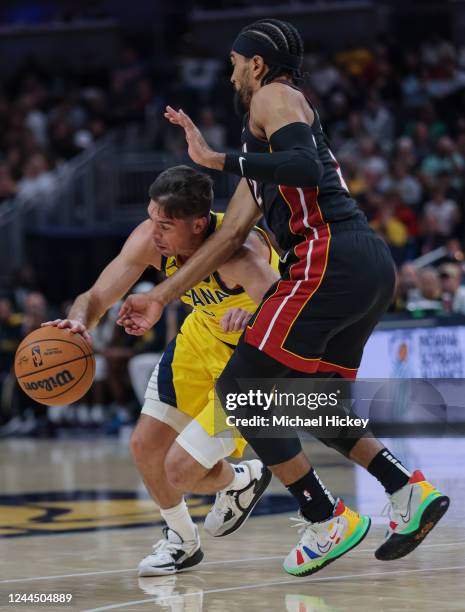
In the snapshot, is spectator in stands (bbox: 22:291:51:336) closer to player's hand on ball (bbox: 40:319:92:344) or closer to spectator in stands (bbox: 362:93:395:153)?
spectator in stands (bbox: 362:93:395:153)

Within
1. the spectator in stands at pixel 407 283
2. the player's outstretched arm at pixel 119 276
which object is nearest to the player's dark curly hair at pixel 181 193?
the player's outstretched arm at pixel 119 276

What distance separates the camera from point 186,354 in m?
5.61

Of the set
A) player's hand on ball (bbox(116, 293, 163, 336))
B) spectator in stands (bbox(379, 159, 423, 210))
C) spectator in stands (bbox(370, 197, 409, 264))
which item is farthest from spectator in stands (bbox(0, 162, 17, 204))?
player's hand on ball (bbox(116, 293, 163, 336))

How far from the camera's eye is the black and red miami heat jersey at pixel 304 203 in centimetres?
479

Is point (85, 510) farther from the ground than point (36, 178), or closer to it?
farther from the ground

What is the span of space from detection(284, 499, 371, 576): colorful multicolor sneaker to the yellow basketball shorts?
64 cm

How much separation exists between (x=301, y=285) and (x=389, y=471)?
34.2 inches

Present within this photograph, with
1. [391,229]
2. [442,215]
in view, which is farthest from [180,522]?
[442,215]

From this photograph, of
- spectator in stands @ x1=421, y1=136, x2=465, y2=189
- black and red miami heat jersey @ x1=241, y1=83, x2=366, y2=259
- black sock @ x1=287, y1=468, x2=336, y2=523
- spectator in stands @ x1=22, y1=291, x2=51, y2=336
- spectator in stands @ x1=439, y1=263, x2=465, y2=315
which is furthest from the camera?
spectator in stands @ x1=421, y1=136, x2=465, y2=189

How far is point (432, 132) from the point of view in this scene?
54.6ft

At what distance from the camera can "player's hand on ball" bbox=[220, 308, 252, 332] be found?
16.7 feet

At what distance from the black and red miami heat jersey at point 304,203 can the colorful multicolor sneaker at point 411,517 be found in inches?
42.9

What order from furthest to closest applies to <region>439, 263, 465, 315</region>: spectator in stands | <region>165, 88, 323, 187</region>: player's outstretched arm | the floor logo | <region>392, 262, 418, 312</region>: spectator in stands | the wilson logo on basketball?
1. <region>392, 262, 418, 312</region>: spectator in stands
2. <region>439, 263, 465, 315</region>: spectator in stands
3. the floor logo
4. the wilson logo on basketball
5. <region>165, 88, 323, 187</region>: player's outstretched arm

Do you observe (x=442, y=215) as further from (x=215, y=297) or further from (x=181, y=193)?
(x=181, y=193)
